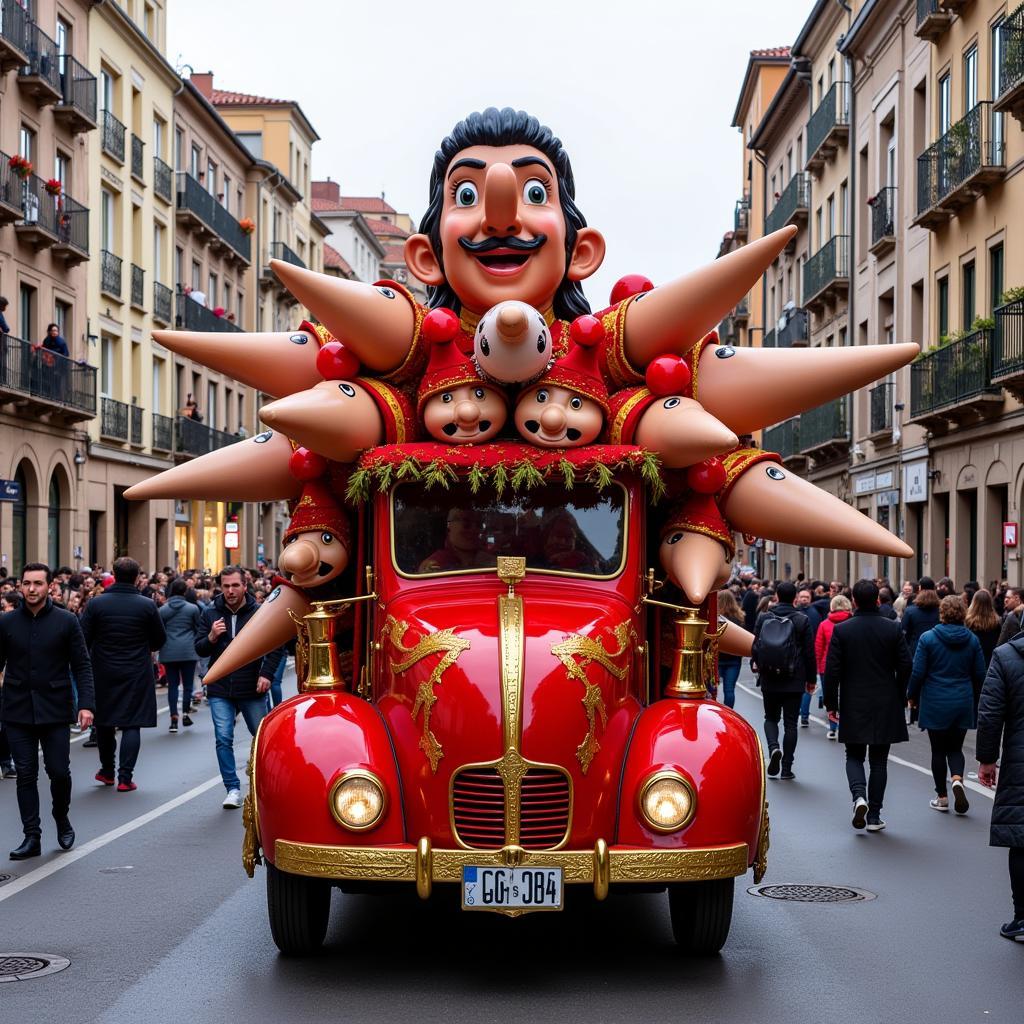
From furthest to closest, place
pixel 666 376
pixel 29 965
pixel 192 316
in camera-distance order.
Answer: pixel 192 316 → pixel 666 376 → pixel 29 965

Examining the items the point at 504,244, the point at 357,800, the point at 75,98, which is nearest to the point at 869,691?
the point at 504,244

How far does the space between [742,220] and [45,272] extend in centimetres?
4036

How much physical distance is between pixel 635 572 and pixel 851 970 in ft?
7.12

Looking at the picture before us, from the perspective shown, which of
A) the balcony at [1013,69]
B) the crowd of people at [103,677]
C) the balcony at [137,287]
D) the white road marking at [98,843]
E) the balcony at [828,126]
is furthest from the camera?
the balcony at [137,287]

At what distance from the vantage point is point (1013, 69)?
2548cm

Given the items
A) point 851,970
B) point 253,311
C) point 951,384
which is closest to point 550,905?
point 851,970

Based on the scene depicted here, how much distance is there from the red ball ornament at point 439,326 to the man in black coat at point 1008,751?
11.1 ft

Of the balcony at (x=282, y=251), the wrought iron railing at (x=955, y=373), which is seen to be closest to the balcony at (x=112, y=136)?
the wrought iron railing at (x=955, y=373)

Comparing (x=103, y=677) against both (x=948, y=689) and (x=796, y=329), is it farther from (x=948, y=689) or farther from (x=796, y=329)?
(x=796, y=329)

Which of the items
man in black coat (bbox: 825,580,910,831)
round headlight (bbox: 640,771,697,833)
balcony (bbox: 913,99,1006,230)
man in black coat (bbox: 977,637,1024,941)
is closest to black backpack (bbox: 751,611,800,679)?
man in black coat (bbox: 825,580,910,831)

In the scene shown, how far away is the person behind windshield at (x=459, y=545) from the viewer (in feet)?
26.9

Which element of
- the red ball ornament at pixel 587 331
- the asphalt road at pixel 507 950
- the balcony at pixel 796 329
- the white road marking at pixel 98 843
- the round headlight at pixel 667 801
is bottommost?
the white road marking at pixel 98 843

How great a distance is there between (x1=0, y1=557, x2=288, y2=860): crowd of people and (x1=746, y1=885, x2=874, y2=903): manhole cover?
13.0 feet

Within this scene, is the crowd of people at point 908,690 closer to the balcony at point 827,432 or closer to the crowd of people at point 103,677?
the crowd of people at point 103,677
